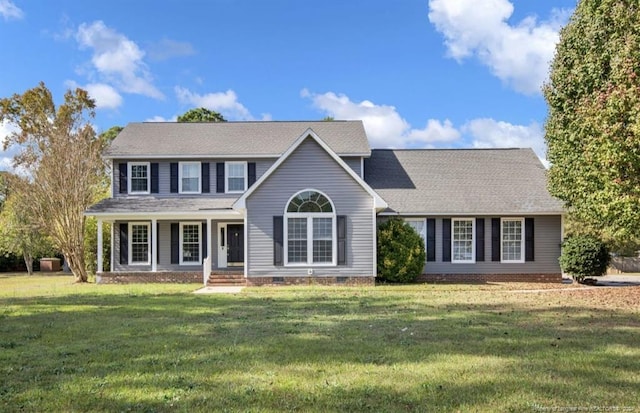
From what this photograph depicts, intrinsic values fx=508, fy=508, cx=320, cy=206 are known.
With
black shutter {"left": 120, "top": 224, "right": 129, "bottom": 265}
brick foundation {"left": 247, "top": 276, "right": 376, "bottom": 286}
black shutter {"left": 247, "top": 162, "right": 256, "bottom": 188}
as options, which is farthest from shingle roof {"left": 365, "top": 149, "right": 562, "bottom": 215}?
black shutter {"left": 120, "top": 224, "right": 129, "bottom": 265}

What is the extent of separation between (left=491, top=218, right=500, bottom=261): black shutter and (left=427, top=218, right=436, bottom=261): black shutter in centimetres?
251

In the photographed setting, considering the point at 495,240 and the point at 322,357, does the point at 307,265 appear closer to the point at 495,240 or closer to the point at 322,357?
the point at 495,240

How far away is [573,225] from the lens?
3184 cm

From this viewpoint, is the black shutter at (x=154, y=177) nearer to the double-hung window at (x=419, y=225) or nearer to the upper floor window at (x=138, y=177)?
the upper floor window at (x=138, y=177)

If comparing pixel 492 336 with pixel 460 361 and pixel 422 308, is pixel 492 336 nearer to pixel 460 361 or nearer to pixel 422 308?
pixel 460 361

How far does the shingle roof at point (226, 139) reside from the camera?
2319cm

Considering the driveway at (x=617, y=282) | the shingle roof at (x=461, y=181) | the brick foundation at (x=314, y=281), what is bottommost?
the driveway at (x=617, y=282)

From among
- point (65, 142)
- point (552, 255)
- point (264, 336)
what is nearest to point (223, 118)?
point (65, 142)

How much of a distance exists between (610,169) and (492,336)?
8346mm

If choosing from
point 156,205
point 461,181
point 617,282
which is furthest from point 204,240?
point 617,282

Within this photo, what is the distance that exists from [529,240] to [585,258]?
229 cm

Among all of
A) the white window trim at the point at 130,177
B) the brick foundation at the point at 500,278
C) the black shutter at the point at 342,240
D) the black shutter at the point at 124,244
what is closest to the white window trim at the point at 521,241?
the brick foundation at the point at 500,278

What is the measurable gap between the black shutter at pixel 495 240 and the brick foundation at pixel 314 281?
5999 millimetres

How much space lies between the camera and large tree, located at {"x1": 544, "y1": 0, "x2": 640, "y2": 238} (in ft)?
44.7
